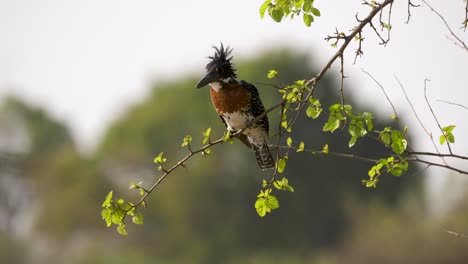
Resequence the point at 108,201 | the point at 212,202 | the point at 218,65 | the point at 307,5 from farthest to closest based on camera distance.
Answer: the point at 212,202, the point at 218,65, the point at 307,5, the point at 108,201

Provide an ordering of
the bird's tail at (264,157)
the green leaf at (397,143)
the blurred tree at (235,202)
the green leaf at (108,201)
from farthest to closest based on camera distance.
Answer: the blurred tree at (235,202), the bird's tail at (264,157), the green leaf at (108,201), the green leaf at (397,143)

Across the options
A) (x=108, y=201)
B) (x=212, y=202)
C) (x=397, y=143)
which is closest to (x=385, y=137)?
(x=397, y=143)

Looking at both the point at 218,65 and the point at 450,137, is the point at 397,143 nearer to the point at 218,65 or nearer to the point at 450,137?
the point at 450,137

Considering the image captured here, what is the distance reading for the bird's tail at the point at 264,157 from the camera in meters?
9.67

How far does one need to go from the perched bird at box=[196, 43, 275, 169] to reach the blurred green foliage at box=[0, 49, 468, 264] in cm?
4680

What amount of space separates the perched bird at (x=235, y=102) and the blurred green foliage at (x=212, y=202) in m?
46.8

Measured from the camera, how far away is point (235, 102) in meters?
9.39

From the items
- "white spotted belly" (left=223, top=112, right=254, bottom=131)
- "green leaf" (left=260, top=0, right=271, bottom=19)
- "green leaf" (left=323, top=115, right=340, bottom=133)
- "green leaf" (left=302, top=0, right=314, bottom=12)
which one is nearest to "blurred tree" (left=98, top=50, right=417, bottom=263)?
"white spotted belly" (left=223, top=112, right=254, bottom=131)

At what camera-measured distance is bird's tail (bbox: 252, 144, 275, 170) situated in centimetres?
967

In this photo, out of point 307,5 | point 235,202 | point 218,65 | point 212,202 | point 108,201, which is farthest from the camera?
point 212,202

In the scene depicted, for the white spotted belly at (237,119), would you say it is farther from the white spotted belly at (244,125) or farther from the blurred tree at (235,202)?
the blurred tree at (235,202)

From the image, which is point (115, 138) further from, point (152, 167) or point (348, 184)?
point (348, 184)

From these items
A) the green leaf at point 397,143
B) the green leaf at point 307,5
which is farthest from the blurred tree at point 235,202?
the green leaf at point 397,143

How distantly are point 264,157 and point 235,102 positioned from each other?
28.0 inches
